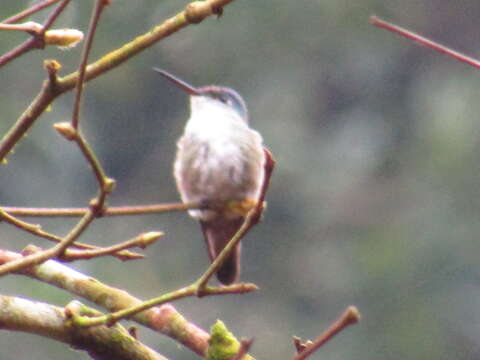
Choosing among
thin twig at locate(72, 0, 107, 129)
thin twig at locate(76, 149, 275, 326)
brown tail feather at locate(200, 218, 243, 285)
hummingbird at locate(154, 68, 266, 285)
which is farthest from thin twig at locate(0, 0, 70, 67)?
brown tail feather at locate(200, 218, 243, 285)

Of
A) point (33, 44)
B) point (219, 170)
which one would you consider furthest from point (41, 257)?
point (219, 170)

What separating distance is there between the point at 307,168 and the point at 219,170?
860cm

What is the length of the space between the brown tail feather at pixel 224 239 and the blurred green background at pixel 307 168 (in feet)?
20.7

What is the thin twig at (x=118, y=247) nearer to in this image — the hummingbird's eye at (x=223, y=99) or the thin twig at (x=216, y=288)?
the thin twig at (x=216, y=288)

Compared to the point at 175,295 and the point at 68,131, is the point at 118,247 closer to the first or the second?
the point at 175,295

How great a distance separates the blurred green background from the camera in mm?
10656

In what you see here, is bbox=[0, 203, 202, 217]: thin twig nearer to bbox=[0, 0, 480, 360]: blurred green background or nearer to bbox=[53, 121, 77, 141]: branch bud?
bbox=[53, 121, 77, 141]: branch bud

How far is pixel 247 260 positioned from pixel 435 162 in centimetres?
210

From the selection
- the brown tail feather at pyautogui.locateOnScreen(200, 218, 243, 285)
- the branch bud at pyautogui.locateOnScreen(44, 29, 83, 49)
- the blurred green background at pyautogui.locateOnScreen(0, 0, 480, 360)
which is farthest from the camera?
the blurred green background at pyautogui.locateOnScreen(0, 0, 480, 360)

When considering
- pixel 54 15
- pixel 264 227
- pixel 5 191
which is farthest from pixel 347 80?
pixel 54 15

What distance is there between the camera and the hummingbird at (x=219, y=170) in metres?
2.87

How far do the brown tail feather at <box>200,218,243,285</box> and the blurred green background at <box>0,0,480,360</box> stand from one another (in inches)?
248

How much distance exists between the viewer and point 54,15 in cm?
167

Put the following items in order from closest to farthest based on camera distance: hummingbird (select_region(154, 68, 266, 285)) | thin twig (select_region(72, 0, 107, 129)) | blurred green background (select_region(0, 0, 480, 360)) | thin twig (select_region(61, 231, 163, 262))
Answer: thin twig (select_region(72, 0, 107, 129)) → thin twig (select_region(61, 231, 163, 262)) → hummingbird (select_region(154, 68, 266, 285)) → blurred green background (select_region(0, 0, 480, 360))
